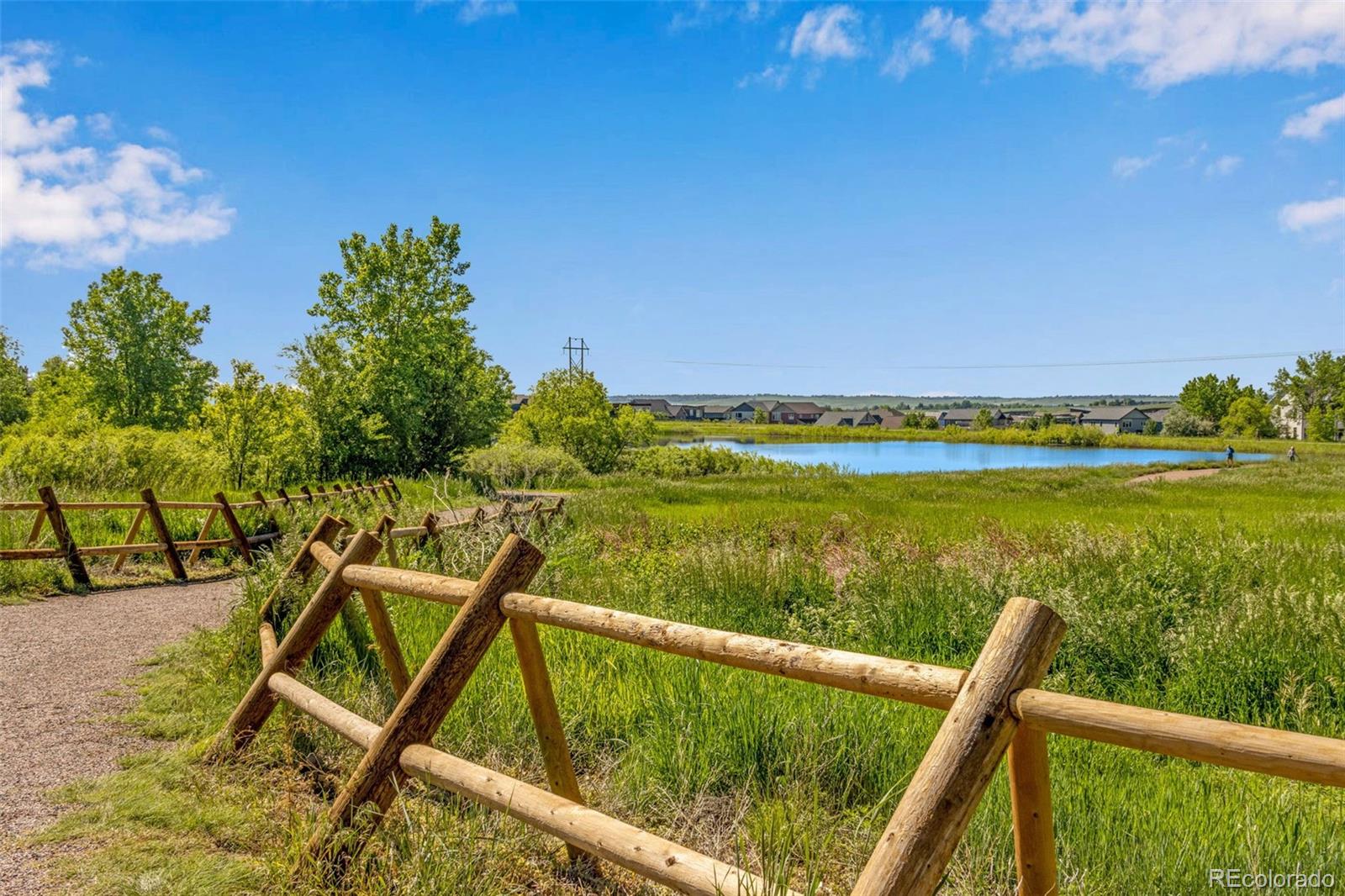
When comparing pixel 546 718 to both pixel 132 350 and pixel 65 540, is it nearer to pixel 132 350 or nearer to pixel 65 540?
pixel 65 540

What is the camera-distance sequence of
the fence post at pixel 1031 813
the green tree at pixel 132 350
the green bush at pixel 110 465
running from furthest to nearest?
1. the green tree at pixel 132 350
2. the green bush at pixel 110 465
3. the fence post at pixel 1031 813

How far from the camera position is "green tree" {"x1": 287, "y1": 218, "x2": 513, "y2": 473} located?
26438 mm

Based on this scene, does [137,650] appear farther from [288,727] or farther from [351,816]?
[351,816]

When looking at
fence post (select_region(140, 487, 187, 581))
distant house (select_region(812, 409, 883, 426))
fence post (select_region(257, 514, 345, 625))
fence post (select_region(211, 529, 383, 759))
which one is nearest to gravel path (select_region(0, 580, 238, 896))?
fence post (select_region(140, 487, 187, 581))

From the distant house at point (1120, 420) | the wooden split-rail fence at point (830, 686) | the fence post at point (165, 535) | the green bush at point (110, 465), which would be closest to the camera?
the wooden split-rail fence at point (830, 686)

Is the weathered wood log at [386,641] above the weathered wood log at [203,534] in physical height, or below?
above

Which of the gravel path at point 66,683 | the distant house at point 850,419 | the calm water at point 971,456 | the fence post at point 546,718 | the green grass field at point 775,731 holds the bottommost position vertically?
the calm water at point 971,456

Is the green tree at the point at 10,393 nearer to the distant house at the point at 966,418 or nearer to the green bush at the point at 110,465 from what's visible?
the green bush at the point at 110,465

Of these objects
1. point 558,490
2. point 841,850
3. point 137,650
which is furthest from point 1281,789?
point 558,490

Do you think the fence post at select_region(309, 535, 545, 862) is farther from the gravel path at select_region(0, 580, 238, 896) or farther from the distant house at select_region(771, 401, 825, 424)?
the distant house at select_region(771, 401, 825, 424)

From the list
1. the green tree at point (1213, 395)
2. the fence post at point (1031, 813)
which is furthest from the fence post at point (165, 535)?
the green tree at point (1213, 395)

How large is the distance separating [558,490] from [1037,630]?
89.9 feet

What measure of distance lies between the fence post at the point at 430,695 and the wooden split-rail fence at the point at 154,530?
365 inches

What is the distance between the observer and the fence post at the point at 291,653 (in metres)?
4.64
